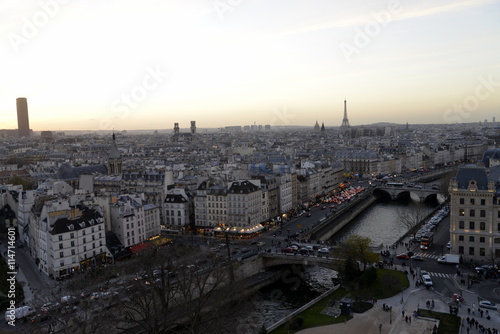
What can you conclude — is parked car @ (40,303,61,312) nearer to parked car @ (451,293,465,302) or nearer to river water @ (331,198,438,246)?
parked car @ (451,293,465,302)

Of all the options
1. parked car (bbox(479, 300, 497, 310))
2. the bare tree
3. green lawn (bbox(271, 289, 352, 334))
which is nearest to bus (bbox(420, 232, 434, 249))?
parked car (bbox(479, 300, 497, 310))

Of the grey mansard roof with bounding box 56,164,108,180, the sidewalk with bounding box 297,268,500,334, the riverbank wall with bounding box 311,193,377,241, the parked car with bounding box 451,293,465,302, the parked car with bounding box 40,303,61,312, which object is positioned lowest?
the riverbank wall with bounding box 311,193,377,241

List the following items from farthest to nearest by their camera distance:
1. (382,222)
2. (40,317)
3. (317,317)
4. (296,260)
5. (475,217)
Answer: (382,222) < (296,260) < (475,217) < (317,317) < (40,317)

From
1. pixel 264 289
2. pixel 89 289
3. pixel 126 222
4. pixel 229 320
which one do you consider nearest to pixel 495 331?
pixel 229 320

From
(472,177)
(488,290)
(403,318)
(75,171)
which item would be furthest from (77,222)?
(75,171)

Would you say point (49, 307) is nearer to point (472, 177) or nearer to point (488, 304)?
point (488, 304)

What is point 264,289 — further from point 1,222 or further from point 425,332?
point 1,222
